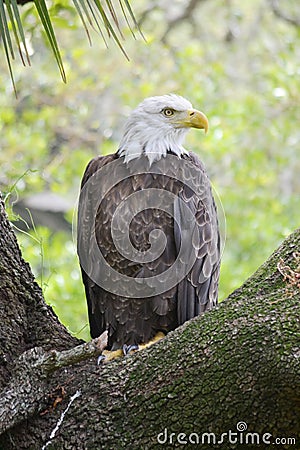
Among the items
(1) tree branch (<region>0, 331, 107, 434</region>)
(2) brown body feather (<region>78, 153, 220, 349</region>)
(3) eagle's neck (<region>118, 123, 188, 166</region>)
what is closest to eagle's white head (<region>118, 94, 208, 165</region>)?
(3) eagle's neck (<region>118, 123, 188, 166</region>)

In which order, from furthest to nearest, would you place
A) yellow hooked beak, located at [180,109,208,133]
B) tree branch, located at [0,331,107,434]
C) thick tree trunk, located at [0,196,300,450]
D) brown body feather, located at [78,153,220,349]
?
yellow hooked beak, located at [180,109,208,133] < brown body feather, located at [78,153,220,349] < tree branch, located at [0,331,107,434] < thick tree trunk, located at [0,196,300,450]

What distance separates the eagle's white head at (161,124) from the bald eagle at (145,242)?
44 millimetres

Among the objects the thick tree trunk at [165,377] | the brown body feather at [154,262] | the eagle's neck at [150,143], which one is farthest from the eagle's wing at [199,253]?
the thick tree trunk at [165,377]

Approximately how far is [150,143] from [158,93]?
4730mm

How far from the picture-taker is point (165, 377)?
2445mm

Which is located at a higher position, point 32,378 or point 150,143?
point 150,143

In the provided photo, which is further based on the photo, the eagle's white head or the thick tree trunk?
the eagle's white head

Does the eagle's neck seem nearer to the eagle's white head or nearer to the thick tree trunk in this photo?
the eagle's white head

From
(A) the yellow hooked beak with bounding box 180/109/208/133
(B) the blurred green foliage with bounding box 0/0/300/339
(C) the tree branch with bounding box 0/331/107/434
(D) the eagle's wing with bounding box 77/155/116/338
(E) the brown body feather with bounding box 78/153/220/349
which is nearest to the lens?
(C) the tree branch with bounding box 0/331/107/434

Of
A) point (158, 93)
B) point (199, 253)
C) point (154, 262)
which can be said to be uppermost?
point (158, 93)

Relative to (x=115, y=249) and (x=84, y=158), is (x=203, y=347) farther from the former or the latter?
(x=84, y=158)

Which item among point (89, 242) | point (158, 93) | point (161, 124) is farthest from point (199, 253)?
point (158, 93)

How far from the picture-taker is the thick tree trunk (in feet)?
7.28

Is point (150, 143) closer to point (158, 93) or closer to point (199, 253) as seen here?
point (199, 253)
